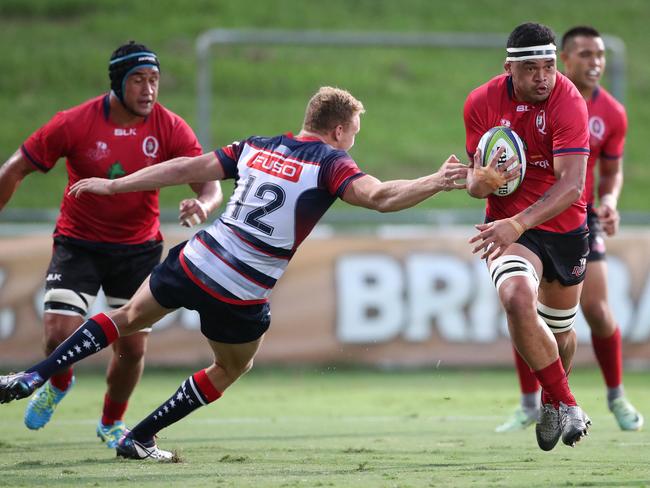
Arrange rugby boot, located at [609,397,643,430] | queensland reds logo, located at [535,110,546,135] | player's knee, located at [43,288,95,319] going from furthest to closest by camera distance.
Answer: rugby boot, located at [609,397,643,430] < player's knee, located at [43,288,95,319] < queensland reds logo, located at [535,110,546,135]

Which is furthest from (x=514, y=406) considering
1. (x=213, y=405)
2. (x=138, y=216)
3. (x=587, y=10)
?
(x=587, y=10)

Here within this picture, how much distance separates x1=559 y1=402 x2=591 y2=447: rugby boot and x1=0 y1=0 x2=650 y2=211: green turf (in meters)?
12.3

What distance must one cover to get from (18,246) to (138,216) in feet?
18.0

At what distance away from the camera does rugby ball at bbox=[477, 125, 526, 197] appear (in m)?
6.72

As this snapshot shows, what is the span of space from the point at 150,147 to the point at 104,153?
1.08 feet

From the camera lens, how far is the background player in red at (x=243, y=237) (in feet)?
21.5

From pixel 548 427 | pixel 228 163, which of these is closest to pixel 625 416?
pixel 548 427

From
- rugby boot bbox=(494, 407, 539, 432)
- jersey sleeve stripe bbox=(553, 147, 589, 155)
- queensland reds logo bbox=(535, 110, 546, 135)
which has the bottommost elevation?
rugby boot bbox=(494, 407, 539, 432)

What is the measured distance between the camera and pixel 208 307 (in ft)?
22.0

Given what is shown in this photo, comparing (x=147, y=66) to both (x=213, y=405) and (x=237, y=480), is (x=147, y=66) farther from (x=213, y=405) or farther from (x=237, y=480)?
(x=213, y=405)

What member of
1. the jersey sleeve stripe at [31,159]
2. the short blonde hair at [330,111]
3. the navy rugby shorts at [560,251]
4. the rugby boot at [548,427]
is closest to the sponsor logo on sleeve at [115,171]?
the jersey sleeve stripe at [31,159]

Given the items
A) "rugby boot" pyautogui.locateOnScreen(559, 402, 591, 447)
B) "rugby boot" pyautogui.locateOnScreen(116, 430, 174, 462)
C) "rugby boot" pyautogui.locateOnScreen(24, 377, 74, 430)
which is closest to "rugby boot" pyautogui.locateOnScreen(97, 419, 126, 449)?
"rugby boot" pyautogui.locateOnScreen(24, 377, 74, 430)

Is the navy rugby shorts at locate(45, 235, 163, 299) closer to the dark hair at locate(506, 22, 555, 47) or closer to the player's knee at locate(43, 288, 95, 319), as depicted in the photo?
the player's knee at locate(43, 288, 95, 319)

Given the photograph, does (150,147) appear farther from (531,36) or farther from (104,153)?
(531,36)
